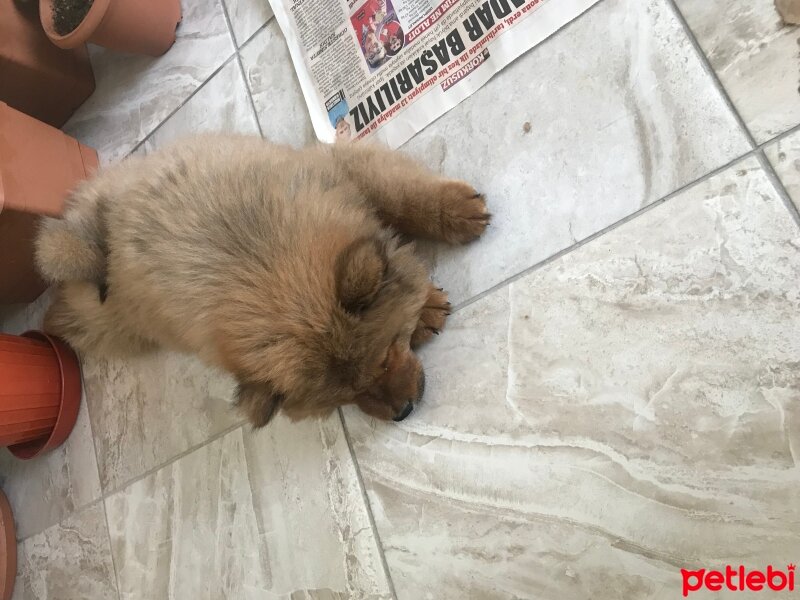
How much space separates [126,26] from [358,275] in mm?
1818

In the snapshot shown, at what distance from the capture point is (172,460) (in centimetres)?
210

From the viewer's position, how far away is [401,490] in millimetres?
1638

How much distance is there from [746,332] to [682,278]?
0.59ft

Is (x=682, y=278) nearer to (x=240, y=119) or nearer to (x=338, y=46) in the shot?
(x=338, y=46)

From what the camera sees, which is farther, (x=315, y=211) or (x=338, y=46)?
(x=338, y=46)

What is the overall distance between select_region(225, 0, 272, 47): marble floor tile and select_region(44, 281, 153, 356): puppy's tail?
1138mm

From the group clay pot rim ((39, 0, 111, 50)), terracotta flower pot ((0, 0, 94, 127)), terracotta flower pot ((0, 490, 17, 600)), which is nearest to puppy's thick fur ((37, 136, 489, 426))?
clay pot rim ((39, 0, 111, 50))

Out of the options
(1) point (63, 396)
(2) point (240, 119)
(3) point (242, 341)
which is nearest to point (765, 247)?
(3) point (242, 341)

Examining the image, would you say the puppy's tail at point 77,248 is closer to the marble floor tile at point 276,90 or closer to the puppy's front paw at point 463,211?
the marble floor tile at point 276,90

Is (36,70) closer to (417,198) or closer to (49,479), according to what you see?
(49,479)

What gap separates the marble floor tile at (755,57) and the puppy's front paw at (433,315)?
0.84 m

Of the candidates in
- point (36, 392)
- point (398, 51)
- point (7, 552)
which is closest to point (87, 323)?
point (36, 392)

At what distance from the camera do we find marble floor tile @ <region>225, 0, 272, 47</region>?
7.23 feet

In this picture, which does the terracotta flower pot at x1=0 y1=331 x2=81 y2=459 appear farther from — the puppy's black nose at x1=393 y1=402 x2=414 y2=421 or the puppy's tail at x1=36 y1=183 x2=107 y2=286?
the puppy's black nose at x1=393 y1=402 x2=414 y2=421
